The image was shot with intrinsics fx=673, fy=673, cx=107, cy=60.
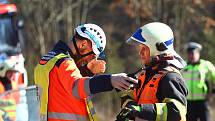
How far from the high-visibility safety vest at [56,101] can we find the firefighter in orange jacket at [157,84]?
1.18ft

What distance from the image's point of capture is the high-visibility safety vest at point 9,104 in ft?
26.4

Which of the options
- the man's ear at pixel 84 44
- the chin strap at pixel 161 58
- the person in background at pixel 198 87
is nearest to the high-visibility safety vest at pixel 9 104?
the man's ear at pixel 84 44

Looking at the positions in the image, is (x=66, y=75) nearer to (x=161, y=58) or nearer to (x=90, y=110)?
(x=90, y=110)

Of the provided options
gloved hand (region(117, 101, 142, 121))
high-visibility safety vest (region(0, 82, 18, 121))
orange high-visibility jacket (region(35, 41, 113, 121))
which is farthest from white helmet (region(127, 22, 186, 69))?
high-visibility safety vest (region(0, 82, 18, 121))

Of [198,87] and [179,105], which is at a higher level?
[179,105]

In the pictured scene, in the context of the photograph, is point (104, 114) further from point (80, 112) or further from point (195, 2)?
point (80, 112)

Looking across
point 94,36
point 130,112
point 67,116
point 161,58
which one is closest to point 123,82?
point 130,112

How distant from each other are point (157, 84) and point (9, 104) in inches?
128

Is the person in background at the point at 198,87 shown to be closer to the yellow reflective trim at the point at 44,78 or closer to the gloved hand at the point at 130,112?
the yellow reflective trim at the point at 44,78

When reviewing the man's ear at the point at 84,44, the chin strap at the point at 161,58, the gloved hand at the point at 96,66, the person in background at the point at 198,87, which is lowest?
the person in background at the point at 198,87

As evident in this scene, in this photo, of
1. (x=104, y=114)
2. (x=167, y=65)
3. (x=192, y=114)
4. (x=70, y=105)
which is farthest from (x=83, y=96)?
(x=104, y=114)

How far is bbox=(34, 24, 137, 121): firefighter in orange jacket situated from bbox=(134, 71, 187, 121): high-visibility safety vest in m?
0.44

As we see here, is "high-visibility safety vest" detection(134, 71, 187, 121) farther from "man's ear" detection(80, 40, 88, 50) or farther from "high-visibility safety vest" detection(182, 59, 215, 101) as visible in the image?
"high-visibility safety vest" detection(182, 59, 215, 101)

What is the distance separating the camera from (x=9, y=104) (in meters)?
8.21
